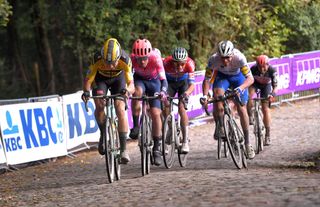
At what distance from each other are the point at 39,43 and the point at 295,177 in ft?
87.7

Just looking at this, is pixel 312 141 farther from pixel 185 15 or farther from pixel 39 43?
pixel 39 43

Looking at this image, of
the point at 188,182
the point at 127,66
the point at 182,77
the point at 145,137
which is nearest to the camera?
the point at 188,182

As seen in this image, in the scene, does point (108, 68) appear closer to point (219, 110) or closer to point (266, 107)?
point (219, 110)

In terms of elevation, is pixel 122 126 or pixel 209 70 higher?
pixel 209 70

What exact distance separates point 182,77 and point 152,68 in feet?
4.10

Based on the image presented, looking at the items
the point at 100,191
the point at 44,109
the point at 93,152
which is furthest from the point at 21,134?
the point at 100,191

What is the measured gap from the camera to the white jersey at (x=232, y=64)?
41.7 ft

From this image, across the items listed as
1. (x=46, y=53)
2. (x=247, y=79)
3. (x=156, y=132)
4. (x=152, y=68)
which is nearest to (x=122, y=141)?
(x=156, y=132)

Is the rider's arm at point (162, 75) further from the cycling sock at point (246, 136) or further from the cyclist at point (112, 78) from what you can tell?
the cycling sock at point (246, 136)

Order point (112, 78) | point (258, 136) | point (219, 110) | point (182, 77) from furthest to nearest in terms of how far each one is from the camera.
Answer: point (258, 136)
point (182, 77)
point (219, 110)
point (112, 78)

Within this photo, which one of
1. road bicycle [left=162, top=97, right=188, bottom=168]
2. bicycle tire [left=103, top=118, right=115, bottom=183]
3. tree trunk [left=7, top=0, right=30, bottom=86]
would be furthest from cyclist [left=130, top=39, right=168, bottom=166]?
tree trunk [left=7, top=0, right=30, bottom=86]

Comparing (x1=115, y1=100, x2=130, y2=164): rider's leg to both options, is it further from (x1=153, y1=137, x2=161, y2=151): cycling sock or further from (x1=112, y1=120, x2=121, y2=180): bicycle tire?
(x1=153, y1=137, x2=161, y2=151): cycling sock

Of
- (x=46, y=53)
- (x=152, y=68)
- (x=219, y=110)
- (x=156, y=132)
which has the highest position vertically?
(x=46, y=53)

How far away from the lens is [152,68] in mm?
12594
